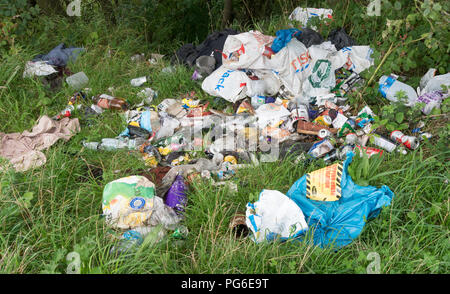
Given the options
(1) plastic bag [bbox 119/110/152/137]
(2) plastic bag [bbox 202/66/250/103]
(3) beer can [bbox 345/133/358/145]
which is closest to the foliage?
(1) plastic bag [bbox 119/110/152/137]

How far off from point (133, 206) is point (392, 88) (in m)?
2.52

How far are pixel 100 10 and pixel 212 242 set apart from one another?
4845 mm

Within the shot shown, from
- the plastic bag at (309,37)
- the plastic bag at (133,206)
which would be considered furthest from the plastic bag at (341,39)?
the plastic bag at (133,206)

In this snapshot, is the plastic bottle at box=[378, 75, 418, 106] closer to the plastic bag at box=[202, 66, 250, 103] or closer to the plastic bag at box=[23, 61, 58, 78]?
the plastic bag at box=[202, 66, 250, 103]

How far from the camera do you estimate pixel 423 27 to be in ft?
11.9

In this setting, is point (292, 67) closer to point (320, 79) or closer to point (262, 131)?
point (320, 79)

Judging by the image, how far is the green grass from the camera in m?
2.10

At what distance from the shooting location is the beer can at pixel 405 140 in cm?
304

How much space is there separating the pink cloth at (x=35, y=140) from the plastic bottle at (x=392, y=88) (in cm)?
279

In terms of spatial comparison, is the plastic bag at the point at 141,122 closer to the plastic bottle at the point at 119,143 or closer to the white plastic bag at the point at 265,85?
the plastic bottle at the point at 119,143

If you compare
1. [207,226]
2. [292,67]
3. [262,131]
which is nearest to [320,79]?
[292,67]

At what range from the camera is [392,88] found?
361cm

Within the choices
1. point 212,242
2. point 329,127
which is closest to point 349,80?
point 329,127

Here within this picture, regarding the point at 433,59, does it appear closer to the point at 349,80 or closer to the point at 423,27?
the point at 423,27
